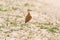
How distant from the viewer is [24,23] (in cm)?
1080

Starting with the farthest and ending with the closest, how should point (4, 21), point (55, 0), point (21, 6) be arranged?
point (55, 0)
point (21, 6)
point (4, 21)

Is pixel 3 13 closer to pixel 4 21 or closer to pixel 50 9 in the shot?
pixel 4 21

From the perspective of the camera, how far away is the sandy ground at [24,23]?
31.6 feet

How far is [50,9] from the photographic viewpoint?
48.1ft

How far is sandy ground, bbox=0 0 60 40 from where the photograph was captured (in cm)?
962

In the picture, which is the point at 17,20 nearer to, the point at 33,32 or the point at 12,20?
the point at 12,20

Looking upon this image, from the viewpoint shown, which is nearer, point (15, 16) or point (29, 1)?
point (15, 16)

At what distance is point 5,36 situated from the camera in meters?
9.42

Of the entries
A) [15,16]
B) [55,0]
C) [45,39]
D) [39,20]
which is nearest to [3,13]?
[15,16]

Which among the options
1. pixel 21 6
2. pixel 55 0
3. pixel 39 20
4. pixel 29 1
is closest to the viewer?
pixel 39 20

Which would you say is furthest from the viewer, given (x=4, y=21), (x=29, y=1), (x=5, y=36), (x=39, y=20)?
(x=29, y=1)

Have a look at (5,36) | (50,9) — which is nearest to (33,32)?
(5,36)

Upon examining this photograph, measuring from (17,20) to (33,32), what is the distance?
5.10ft

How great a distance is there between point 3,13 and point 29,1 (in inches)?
140
